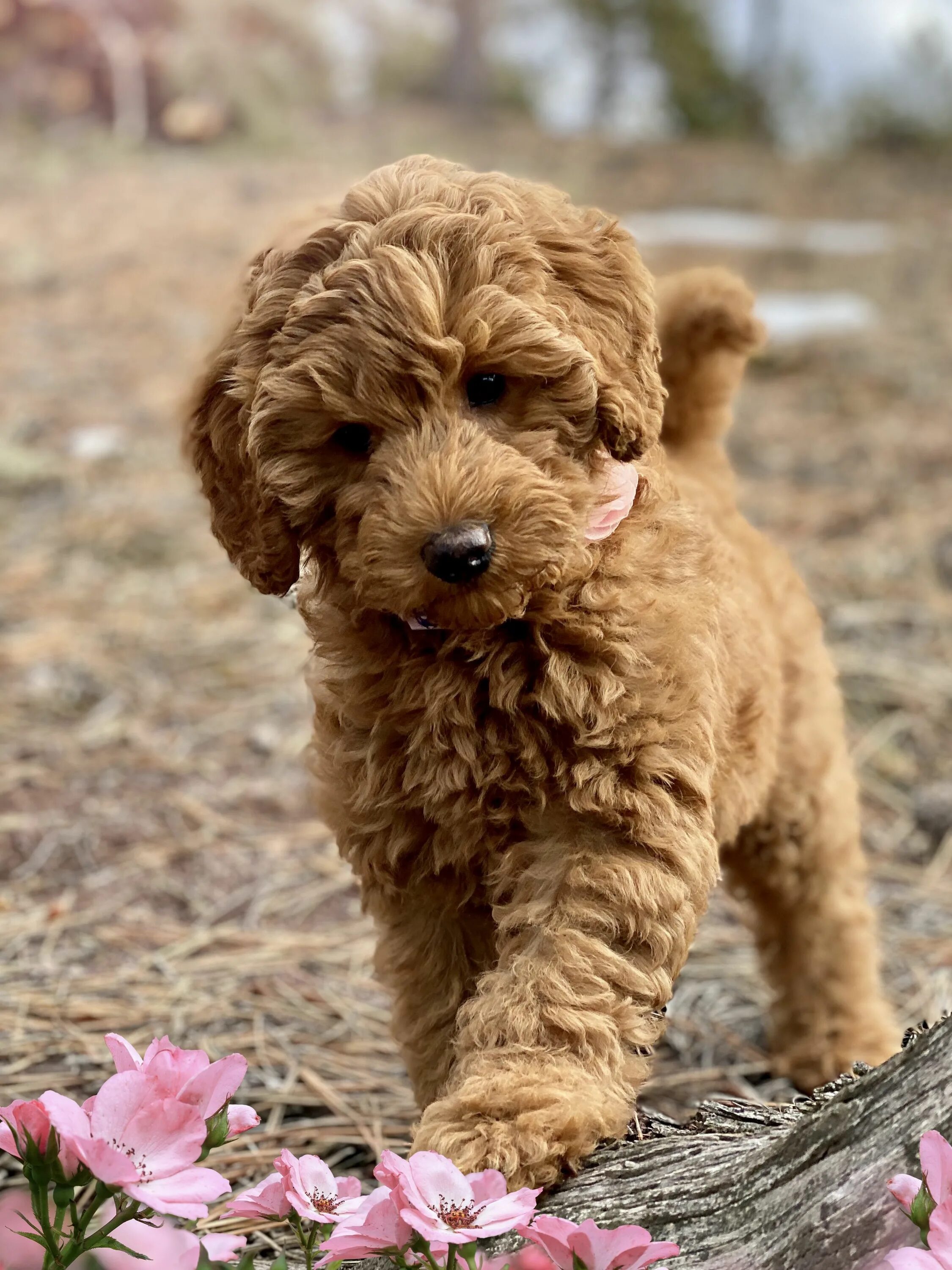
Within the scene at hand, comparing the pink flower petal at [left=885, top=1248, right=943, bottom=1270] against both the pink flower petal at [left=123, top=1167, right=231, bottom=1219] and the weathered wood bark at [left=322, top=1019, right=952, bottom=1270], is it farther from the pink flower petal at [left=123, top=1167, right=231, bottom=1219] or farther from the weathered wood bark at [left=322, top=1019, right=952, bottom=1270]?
the pink flower petal at [left=123, top=1167, right=231, bottom=1219]

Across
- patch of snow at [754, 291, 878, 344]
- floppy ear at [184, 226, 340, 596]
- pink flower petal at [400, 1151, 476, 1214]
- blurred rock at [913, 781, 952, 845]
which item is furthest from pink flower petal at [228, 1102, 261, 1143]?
patch of snow at [754, 291, 878, 344]

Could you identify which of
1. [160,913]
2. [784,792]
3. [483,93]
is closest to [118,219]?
[483,93]

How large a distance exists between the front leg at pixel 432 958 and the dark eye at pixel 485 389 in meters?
0.86

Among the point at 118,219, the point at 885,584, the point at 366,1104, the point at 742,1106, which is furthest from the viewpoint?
the point at 118,219

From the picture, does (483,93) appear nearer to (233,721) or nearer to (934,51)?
(934,51)

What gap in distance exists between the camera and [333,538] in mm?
2342

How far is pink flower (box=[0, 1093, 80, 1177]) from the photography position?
64.9 inches

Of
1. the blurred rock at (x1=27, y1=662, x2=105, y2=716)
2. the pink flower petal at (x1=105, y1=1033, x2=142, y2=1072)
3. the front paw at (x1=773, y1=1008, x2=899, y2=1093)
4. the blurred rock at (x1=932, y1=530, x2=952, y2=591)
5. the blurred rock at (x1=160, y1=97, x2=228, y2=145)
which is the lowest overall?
the front paw at (x1=773, y1=1008, x2=899, y2=1093)

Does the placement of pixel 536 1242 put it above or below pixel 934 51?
below

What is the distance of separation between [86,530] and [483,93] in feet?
26.6

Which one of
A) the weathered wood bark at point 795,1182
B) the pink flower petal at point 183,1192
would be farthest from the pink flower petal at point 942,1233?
the pink flower petal at point 183,1192

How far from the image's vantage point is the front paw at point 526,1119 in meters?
2.00

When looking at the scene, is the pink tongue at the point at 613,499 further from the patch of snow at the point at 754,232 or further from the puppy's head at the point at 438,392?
the patch of snow at the point at 754,232

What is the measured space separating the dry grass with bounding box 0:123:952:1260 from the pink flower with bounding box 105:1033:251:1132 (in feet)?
3.89
